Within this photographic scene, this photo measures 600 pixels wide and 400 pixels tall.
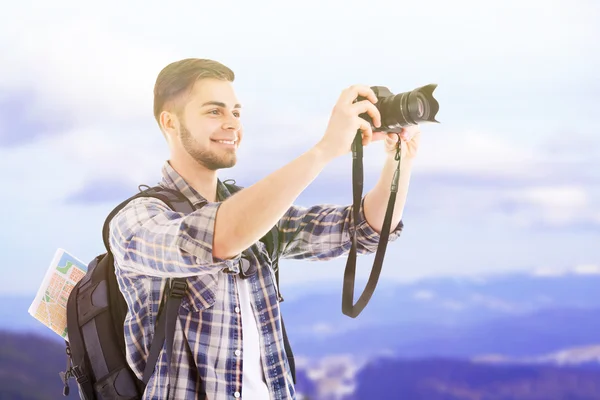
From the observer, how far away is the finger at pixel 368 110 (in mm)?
1159

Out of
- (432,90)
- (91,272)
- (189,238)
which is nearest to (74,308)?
(91,272)

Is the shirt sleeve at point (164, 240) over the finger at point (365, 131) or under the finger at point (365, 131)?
under

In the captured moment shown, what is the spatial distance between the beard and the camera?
323 millimetres

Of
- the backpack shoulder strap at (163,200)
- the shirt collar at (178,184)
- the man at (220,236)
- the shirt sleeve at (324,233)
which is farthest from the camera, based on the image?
the shirt sleeve at (324,233)

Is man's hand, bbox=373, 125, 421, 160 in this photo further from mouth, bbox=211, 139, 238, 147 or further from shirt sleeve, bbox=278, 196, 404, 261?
mouth, bbox=211, 139, 238, 147

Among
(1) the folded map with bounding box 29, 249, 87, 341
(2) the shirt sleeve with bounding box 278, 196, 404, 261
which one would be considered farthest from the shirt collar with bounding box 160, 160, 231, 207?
(1) the folded map with bounding box 29, 249, 87, 341

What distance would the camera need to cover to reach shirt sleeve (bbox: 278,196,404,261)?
5.09 ft

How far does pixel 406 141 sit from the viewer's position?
1.45 m

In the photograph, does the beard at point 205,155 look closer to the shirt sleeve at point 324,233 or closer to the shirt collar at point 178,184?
the shirt collar at point 178,184

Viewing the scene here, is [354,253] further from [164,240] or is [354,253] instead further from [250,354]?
[164,240]

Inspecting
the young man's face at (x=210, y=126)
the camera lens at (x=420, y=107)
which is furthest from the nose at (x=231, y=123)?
the camera lens at (x=420, y=107)

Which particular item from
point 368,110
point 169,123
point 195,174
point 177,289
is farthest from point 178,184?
point 368,110

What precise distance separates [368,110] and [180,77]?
1.57ft

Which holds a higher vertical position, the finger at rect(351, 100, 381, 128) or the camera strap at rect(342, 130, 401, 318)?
the finger at rect(351, 100, 381, 128)
